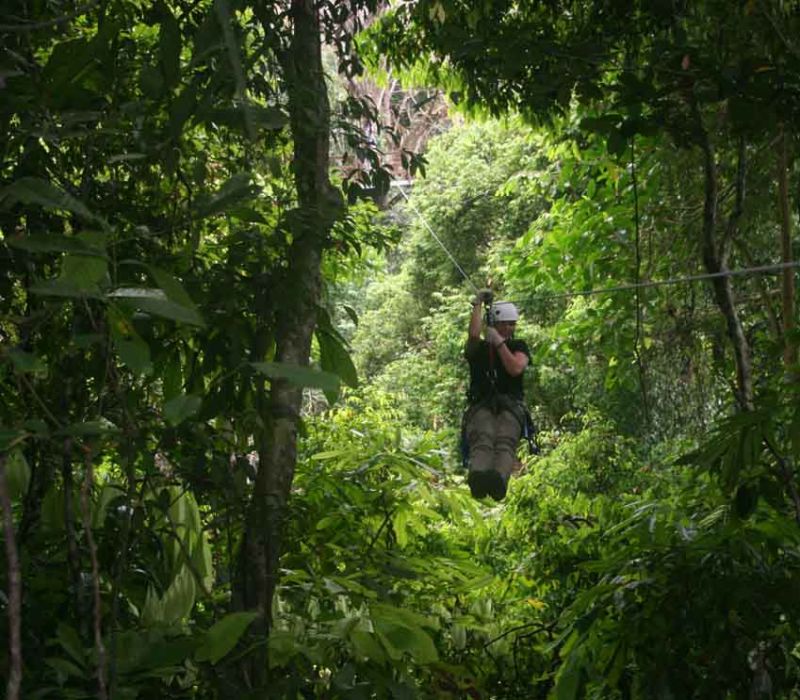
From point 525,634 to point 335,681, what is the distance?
161cm

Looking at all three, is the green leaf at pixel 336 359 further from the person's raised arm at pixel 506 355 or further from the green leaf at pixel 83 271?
the person's raised arm at pixel 506 355

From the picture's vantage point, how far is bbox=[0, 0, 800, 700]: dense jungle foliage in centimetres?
129

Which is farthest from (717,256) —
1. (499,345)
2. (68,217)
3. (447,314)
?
(447,314)

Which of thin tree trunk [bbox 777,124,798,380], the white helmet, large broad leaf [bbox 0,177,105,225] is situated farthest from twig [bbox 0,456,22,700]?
thin tree trunk [bbox 777,124,798,380]

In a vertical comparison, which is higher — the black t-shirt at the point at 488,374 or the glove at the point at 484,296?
the glove at the point at 484,296

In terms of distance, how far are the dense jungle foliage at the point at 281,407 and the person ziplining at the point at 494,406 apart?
0.98ft

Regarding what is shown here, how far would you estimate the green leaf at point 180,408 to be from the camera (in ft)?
3.47

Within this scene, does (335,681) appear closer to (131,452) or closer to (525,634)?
(131,452)

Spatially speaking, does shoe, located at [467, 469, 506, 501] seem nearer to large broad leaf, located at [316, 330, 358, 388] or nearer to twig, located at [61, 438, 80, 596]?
large broad leaf, located at [316, 330, 358, 388]

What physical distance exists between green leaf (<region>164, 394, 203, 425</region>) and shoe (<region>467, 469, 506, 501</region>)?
2.82 m

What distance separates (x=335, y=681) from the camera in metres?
A: 1.57

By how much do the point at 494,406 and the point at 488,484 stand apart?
369mm

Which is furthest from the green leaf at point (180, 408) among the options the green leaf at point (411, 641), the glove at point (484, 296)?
the glove at point (484, 296)

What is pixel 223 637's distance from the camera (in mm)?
1399
